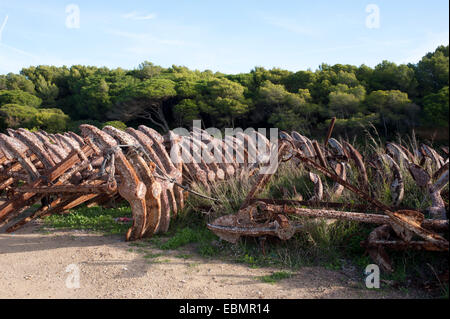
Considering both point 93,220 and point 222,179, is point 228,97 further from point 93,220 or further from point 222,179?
point 93,220

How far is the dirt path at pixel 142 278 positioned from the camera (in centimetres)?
330

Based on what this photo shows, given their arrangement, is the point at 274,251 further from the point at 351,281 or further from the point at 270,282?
the point at 351,281

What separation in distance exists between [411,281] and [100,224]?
4.52m

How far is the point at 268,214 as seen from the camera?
3.77 metres

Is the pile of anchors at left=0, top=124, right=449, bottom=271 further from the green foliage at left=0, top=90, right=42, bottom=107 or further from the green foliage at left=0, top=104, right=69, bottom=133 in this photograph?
the green foliage at left=0, top=90, right=42, bottom=107

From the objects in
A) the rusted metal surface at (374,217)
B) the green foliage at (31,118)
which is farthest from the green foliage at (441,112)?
the green foliage at (31,118)

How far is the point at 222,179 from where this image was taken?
21.5 feet

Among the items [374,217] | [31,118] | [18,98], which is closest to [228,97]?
[31,118]

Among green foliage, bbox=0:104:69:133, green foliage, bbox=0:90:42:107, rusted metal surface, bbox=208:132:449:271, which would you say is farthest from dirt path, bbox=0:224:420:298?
green foliage, bbox=0:90:42:107

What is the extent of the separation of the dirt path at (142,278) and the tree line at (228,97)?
7704 mm

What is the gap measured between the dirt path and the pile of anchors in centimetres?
44

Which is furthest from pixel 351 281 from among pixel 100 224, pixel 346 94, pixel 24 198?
pixel 346 94

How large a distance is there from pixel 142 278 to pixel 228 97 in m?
17.3

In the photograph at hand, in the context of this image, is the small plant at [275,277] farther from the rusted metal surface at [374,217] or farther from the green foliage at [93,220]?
the green foliage at [93,220]
